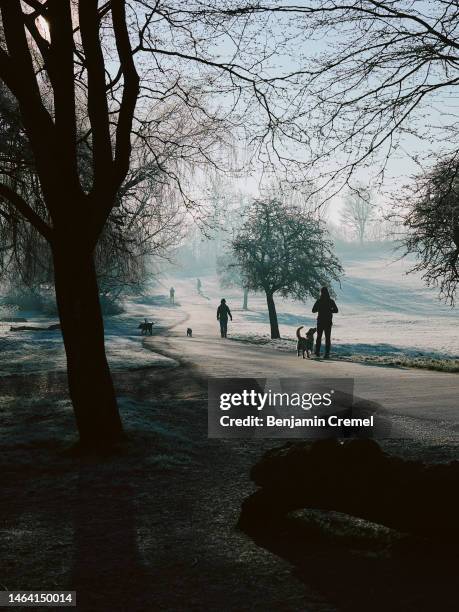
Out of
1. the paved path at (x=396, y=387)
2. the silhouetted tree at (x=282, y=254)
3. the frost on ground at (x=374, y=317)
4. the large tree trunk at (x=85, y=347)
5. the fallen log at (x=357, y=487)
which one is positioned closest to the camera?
the fallen log at (x=357, y=487)

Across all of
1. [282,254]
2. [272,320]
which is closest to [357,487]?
[272,320]

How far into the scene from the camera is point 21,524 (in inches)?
190

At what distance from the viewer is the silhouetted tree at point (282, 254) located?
3928cm

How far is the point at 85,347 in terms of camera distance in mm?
6953

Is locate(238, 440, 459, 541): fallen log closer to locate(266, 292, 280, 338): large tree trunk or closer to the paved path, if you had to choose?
the paved path

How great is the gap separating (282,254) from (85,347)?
33.4m

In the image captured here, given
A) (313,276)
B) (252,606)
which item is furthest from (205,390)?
(313,276)

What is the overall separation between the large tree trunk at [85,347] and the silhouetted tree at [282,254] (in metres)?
31.9

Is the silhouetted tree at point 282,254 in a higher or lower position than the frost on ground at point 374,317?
higher

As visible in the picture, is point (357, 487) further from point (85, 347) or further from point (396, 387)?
point (396, 387)

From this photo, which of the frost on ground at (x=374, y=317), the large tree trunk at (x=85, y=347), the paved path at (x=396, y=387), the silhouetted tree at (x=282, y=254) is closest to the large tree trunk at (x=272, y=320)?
the silhouetted tree at (x=282, y=254)

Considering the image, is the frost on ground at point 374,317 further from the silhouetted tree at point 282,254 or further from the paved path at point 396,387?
the paved path at point 396,387

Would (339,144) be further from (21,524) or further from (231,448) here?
(21,524)

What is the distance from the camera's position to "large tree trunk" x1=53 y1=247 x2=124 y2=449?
6871 millimetres
